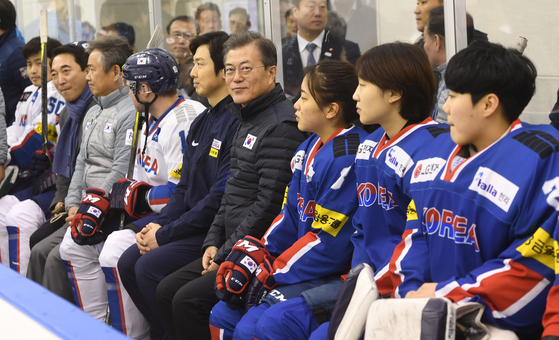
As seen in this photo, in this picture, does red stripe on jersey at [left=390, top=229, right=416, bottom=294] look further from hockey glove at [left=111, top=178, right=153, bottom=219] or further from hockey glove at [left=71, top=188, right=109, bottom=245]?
hockey glove at [left=71, top=188, right=109, bottom=245]

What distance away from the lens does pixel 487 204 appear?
1657 millimetres

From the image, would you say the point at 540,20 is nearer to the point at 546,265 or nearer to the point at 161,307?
the point at 546,265

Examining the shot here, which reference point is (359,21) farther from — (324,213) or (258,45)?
(324,213)

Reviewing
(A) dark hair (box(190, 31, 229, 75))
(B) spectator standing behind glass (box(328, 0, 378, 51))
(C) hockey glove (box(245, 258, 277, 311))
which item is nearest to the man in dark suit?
(B) spectator standing behind glass (box(328, 0, 378, 51))

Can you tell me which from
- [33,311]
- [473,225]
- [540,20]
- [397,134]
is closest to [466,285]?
[473,225]

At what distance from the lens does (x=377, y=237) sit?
210 cm

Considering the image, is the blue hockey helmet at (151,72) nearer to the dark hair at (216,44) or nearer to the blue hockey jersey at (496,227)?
the dark hair at (216,44)

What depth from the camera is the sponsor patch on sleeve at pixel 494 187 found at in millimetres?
1611

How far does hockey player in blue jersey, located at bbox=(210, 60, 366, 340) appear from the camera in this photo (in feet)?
7.53

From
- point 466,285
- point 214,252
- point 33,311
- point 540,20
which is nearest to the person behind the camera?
point 33,311

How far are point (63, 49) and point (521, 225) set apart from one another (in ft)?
11.5

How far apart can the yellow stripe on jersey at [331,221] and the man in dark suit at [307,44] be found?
4.45 ft

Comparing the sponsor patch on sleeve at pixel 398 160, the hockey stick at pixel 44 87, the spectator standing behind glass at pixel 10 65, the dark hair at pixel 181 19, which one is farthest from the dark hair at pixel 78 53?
the sponsor patch on sleeve at pixel 398 160

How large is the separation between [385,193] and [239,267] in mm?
643
